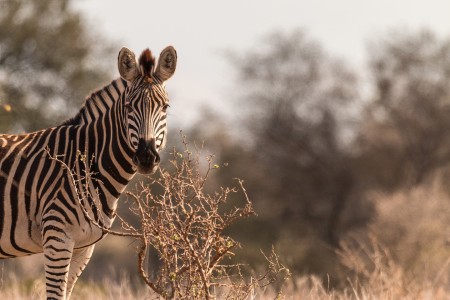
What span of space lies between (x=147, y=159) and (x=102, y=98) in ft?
4.15

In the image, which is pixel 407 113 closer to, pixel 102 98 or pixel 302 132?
pixel 302 132

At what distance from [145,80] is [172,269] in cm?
157

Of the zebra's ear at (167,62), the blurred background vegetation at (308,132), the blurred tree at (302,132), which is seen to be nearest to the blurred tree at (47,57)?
the blurred background vegetation at (308,132)

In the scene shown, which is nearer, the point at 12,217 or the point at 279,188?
the point at 12,217

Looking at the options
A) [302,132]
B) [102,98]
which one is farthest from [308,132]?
[102,98]

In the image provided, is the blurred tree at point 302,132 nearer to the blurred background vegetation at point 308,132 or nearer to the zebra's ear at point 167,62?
the blurred background vegetation at point 308,132

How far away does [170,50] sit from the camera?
8125 mm

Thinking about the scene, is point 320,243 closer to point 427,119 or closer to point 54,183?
point 427,119

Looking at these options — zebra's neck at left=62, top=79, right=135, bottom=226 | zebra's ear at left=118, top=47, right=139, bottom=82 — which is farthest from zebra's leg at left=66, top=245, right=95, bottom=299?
zebra's ear at left=118, top=47, right=139, bottom=82

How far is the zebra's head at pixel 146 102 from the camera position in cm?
745

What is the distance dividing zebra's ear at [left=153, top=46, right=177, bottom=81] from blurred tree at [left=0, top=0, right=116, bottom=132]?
14193 millimetres

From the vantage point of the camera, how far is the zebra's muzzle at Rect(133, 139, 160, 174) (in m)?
7.37

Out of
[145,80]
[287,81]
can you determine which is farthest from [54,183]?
[287,81]

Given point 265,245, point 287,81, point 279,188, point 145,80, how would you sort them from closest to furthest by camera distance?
point 145,80
point 265,245
point 279,188
point 287,81
